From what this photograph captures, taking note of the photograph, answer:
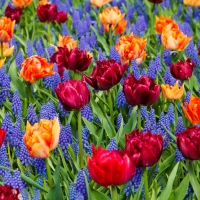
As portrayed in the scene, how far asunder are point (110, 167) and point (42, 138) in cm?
43

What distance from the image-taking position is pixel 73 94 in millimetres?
2436

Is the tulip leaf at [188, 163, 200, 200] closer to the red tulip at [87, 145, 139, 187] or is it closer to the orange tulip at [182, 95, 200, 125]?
the orange tulip at [182, 95, 200, 125]

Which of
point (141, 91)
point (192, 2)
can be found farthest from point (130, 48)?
point (192, 2)

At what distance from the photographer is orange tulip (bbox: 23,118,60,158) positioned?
7.25 ft

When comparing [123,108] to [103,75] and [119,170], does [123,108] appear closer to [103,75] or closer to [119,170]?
[103,75]

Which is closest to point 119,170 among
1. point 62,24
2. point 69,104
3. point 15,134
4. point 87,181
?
point 87,181

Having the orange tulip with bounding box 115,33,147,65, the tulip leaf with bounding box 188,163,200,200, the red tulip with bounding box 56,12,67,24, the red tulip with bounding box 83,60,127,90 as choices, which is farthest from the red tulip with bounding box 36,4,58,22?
the tulip leaf with bounding box 188,163,200,200

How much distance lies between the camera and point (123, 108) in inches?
122

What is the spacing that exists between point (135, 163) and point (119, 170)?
178 mm

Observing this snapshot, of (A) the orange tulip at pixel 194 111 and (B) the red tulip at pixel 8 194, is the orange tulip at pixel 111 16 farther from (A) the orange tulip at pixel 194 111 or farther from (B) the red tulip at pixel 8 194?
(B) the red tulip at pixel 8 194

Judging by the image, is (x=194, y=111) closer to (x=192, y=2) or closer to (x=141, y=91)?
(x=141, y=91)

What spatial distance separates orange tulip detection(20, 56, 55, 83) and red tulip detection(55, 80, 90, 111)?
23.0 inches

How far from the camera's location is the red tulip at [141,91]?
8.15 ft

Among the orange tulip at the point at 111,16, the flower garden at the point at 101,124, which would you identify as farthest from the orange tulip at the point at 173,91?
the orange tulip at the point at 111,16
